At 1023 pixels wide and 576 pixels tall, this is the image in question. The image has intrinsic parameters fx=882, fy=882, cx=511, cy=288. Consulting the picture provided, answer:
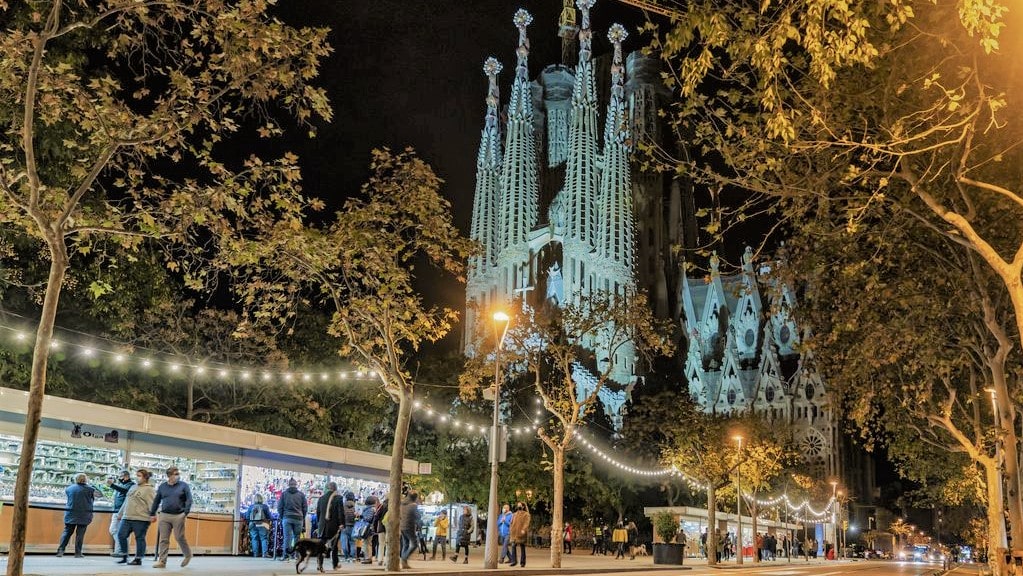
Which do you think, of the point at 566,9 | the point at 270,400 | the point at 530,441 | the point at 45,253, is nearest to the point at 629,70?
the point at 566,9

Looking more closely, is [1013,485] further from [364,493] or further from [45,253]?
[45,253]

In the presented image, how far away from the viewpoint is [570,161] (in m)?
91.8

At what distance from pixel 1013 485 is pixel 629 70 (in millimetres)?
84043

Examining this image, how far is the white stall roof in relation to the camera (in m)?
19.2

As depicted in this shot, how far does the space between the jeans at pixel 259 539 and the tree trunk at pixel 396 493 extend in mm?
3965

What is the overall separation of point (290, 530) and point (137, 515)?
379cm

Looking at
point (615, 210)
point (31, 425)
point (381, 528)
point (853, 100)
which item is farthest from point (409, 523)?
point (615, 210)

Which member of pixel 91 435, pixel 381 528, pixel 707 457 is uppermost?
pixel 707 457

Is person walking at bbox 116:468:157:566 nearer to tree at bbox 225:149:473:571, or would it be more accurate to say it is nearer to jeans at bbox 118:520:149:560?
jeans at bbox 118:520:149:560

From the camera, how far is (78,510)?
56.2ft

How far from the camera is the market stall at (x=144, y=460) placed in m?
18.8

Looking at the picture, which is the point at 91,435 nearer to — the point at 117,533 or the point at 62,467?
the point at 62,467

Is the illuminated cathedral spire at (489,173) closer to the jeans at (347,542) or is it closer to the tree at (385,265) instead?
the jeans at (347,542)

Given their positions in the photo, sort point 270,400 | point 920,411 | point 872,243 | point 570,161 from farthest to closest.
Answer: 1. point 570,161
2. point 270,400
3. point 920,411
4. point 872,243
